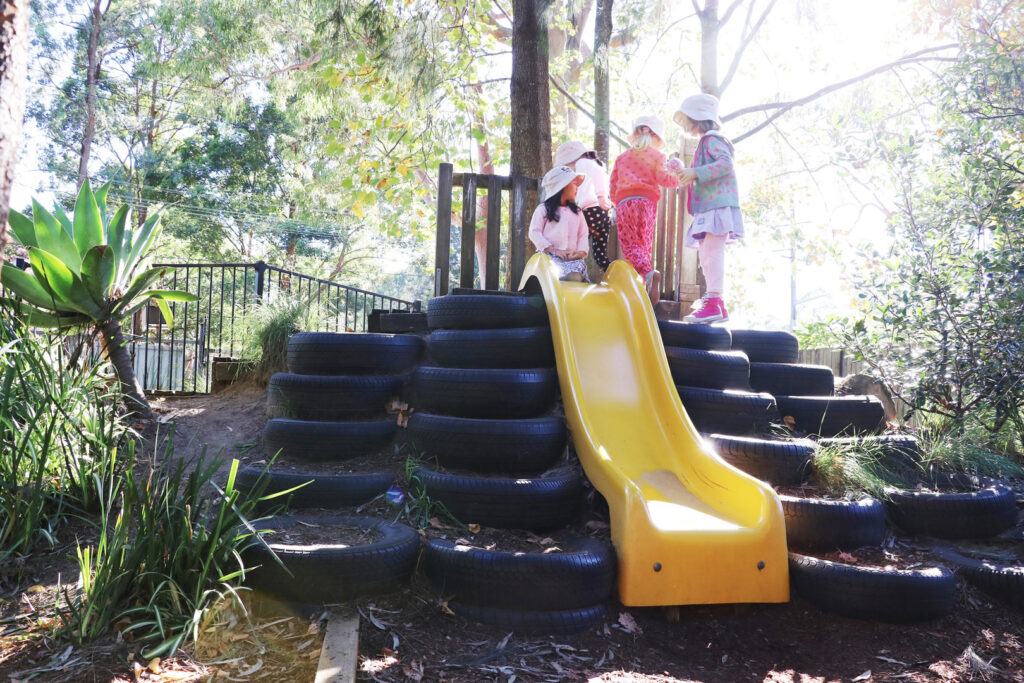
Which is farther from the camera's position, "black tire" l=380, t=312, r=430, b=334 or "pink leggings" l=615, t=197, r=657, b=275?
"pink leggings" l=615, t=197, r=657, b=275

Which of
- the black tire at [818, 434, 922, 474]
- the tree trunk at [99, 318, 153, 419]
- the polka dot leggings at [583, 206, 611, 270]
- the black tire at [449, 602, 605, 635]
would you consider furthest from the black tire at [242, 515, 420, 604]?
the polka dot leggings at [583, 206, 611, 270]

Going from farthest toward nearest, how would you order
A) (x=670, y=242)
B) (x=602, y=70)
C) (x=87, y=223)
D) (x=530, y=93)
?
(x=602, y=70)
(x=530, y=93)
(x=670, y=242)
(x=87, y=223)

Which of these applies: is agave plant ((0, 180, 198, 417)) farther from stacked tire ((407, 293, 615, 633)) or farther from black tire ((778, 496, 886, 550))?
black tire ((778, 496, 886, 550))

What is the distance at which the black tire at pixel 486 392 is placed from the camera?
12.1 feet

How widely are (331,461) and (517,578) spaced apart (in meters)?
1.49

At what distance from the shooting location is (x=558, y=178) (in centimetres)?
521

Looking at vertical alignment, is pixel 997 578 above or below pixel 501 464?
below

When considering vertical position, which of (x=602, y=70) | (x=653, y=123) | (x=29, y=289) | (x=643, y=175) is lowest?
(x=29, y=289)

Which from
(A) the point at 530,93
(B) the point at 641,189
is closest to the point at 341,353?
(B) the point at 641,189

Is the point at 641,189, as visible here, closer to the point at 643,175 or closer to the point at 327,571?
the point at 643,175

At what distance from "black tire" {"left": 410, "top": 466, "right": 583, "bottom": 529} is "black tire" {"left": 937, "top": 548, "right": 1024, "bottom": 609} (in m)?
1.82

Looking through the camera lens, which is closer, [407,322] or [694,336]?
[694,336]

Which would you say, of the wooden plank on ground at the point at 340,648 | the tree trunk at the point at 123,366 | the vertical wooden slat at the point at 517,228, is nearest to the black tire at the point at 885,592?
the wooden plank on ground at the point at 340,648

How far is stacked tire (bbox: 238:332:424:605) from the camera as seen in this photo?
8.20 feet
